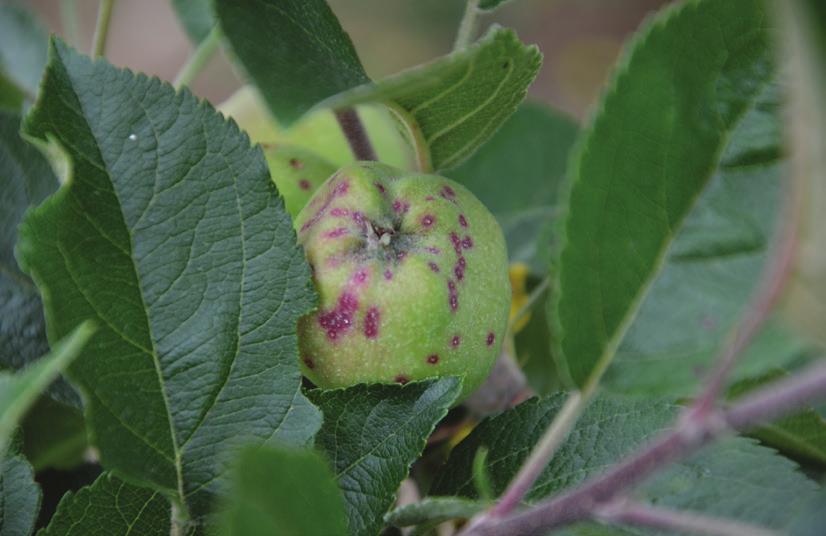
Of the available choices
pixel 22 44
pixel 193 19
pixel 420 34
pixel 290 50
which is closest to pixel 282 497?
pixel 290 50

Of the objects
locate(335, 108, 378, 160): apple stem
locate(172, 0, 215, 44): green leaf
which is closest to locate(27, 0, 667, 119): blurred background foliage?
locate(172, 0, 215, 44): green leaf

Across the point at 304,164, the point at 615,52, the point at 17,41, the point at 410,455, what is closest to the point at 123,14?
the point at 615,52

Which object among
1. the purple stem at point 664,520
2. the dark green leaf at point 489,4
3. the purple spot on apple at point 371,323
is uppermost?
the dark green leaf at point 489,4

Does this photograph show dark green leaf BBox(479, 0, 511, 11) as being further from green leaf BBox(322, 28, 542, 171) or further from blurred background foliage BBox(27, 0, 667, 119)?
blurred background foliage BBox(27, 0, 667, 119)

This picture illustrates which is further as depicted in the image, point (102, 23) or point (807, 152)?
point (102, 23)

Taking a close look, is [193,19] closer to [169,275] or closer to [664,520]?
[169,275]

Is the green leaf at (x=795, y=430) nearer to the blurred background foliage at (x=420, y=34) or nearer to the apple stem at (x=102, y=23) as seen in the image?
the apple stem at (x=102, y=23)

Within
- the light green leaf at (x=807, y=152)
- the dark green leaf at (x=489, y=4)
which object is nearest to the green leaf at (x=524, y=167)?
the dark green leaf at (x=489, y=4)
